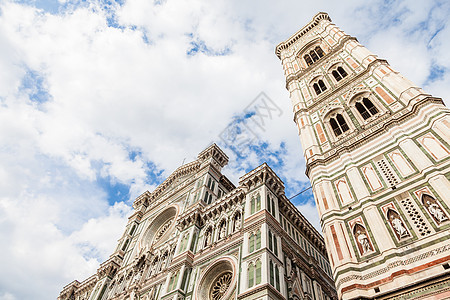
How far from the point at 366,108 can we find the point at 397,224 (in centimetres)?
815

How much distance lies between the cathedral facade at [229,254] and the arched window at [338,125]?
4.71 metres

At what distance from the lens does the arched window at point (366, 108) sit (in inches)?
625

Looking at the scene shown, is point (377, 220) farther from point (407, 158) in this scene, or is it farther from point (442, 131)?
point (442, 131)

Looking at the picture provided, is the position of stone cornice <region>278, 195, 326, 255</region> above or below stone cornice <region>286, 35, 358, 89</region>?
below

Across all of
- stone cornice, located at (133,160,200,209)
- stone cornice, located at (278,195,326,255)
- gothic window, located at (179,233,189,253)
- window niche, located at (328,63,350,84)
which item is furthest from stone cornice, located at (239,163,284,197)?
stone cornice, located at (133,160,200,209)

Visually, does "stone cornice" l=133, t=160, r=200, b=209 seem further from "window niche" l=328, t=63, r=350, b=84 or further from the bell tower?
"window niche" l=328, t=63, r=350, b=84

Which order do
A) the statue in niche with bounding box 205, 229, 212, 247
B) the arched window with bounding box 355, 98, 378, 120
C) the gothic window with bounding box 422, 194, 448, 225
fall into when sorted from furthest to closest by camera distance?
1. the statue in niche with bounding box 205, 229, 212, 247
2. the arched window with bounding box 355, 98, 378, 120
3. the gothic window with bounding box 422, 194, 448, 225

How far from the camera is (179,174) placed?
3206cm

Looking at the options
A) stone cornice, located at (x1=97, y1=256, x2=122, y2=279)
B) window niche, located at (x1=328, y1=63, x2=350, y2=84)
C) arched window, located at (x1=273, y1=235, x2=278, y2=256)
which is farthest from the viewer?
stone cornice, located at (x1=97, y1=256, x2=122, y2=279)

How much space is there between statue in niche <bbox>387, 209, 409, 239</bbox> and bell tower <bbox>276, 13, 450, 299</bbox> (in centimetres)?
3

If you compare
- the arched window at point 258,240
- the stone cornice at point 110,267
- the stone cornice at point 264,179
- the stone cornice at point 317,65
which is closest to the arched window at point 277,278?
the arched window at point 258,240

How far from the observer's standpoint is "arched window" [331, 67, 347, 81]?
20.7 meters

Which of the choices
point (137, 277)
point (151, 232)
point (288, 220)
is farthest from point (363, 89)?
point (151, 232)

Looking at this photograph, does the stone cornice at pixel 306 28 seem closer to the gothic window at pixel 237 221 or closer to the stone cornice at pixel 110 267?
the gothic window at pixel 237 221
